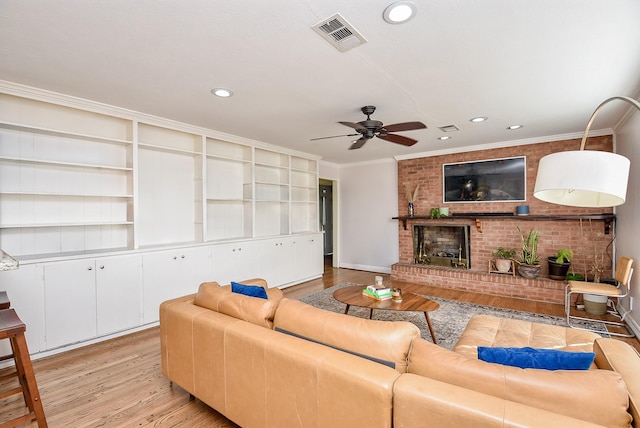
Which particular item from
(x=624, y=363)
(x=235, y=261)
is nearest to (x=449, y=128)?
(x=624, y=363)

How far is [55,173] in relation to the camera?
3.15m

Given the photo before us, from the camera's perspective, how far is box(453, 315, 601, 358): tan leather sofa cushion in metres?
1.99

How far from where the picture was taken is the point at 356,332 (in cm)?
149

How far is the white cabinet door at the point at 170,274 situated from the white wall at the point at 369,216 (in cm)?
350

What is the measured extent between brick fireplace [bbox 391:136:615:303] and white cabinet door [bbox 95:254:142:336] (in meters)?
4.14

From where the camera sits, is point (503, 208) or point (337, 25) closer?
point (337, 25)

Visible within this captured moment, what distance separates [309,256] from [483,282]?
115 inches

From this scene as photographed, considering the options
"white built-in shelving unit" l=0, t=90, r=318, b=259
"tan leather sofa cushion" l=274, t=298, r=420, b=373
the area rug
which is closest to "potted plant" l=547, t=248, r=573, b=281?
the area rug

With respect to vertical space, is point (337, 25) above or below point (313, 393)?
above

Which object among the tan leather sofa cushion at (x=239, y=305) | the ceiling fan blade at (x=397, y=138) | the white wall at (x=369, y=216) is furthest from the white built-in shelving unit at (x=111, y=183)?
the white wall at (x=369, y=216)

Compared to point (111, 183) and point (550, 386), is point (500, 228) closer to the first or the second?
point (550, 386)

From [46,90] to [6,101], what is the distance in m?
0.45

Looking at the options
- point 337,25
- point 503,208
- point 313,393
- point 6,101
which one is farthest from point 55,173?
point 503,208

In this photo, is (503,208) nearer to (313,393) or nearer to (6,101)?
(313,393)
